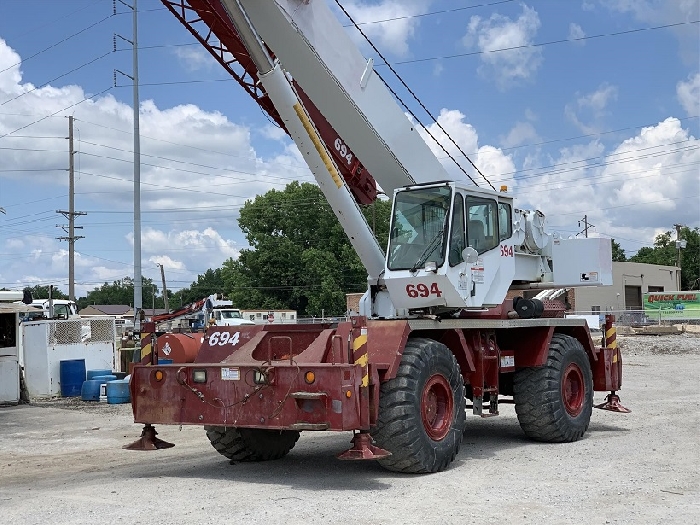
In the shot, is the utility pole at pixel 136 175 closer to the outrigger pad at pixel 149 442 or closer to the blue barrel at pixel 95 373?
the blue barrel at pixel 95 373

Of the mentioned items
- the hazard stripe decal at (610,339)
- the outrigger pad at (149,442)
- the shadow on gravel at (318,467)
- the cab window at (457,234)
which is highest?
the cab window at (457,234)

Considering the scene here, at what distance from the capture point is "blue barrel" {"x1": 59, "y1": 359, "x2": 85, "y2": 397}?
20844mm

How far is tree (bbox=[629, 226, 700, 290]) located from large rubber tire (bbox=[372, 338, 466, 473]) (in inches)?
3668

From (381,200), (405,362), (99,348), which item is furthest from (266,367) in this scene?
(99,348)

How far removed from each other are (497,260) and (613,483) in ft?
11.2

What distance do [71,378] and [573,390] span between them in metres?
Result: 12.9

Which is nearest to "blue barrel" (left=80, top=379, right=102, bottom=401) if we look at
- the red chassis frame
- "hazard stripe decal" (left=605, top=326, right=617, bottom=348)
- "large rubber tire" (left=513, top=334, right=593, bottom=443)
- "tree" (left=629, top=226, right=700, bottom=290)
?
the red chassis frame

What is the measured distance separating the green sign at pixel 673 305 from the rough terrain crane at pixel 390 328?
3642 cm

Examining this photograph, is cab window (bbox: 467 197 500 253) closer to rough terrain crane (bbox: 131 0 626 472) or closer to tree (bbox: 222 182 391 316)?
rough terrain crane (bbox: 131 0 626 472)

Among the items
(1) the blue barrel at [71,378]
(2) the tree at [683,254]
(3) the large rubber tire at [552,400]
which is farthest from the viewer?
(2) the tree at [683,254]

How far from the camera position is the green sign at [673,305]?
47175 millimetres

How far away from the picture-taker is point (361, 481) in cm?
893

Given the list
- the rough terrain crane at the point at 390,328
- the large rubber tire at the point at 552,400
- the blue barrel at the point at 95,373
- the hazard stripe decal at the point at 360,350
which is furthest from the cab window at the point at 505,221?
the blue barrel at the point at 95,373

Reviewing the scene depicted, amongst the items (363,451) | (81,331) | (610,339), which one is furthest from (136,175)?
(363,451)
